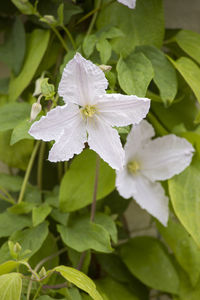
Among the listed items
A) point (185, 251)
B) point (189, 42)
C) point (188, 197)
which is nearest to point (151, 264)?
point (185, 251)

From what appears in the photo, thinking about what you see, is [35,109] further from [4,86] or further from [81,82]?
[4,86]

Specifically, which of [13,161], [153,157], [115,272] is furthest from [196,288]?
[13,161]

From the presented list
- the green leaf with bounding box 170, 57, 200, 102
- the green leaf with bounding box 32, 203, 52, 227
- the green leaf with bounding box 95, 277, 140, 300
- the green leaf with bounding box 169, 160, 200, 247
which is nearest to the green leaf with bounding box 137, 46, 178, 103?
the green leaf with bounding box 170, 57, 200, 102

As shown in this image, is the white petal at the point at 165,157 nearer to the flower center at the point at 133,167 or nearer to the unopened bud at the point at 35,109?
the flower center at the point at 133,167

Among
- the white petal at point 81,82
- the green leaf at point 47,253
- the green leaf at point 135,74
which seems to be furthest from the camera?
the green leaf at point 47,253

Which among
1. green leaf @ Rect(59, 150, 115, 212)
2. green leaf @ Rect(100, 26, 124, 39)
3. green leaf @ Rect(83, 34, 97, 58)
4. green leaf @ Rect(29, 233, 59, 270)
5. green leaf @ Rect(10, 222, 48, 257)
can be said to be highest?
green leaf @ Rect(100, 26, 124, 39)

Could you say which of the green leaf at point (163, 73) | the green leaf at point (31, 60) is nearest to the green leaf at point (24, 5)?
the green leaf at point (31, 60)

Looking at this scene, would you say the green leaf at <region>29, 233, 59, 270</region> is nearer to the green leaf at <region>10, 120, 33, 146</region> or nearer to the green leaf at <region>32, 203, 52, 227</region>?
the green leaf at <region>32, 203, 52, 227</region>
